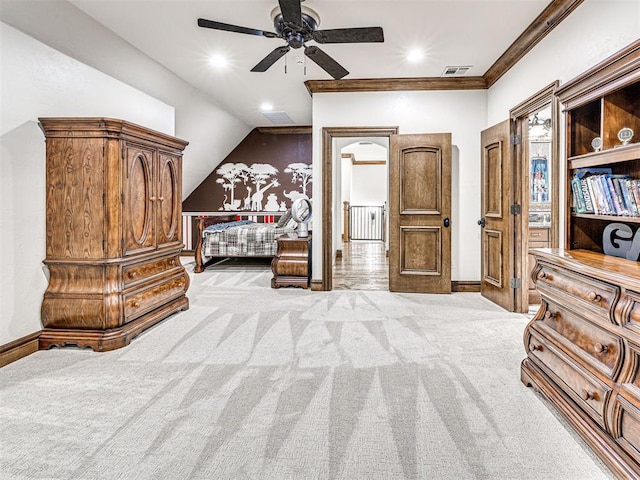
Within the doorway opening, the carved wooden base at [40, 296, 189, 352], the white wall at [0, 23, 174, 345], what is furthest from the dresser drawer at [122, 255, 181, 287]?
the doorway opening

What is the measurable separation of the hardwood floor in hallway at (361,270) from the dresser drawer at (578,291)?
9.62 feet

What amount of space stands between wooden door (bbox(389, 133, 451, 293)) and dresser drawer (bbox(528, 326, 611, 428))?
2.46m

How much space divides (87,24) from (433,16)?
2761mm

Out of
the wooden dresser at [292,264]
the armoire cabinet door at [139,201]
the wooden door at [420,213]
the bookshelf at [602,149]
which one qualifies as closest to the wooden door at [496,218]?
the wooden door at [420,213]

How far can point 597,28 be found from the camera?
247 centimetres

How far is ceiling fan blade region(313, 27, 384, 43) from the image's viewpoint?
2.58 meters

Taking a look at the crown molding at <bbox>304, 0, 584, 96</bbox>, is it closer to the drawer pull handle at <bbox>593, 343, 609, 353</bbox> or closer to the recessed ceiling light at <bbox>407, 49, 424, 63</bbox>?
the recessed ceiling light at <bbox>407, 49, 424, 63</bbox>

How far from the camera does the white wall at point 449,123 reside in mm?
4594

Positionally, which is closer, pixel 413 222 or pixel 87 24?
pixel 87 24

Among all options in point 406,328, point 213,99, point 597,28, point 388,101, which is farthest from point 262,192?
point 597,28

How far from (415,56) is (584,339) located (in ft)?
10.3

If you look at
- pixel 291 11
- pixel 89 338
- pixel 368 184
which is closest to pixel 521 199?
pixel 291 11

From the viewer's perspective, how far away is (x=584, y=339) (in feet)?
5.63

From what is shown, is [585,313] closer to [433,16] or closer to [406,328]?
[406,328]
